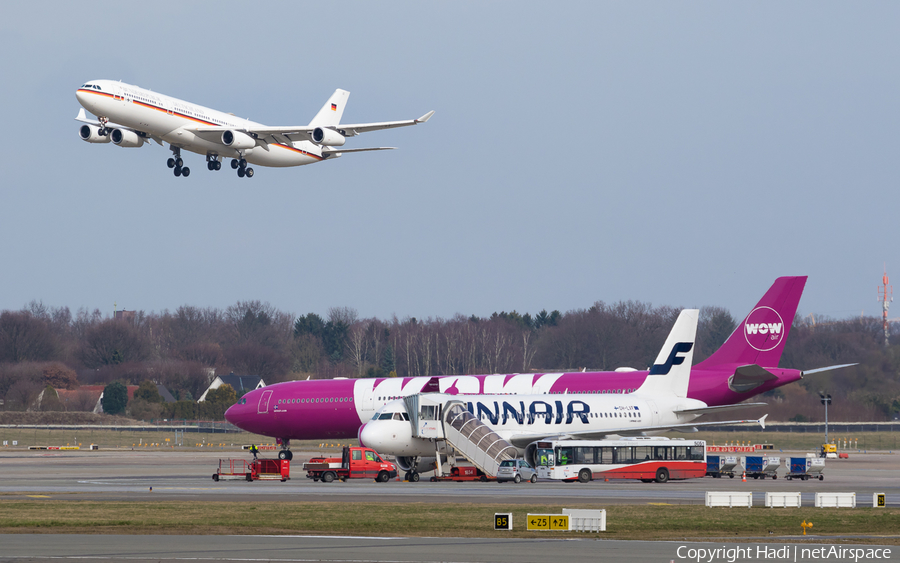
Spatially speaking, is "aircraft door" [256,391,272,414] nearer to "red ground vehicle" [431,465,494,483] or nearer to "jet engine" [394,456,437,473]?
"jet engine" [394,456,437,473]

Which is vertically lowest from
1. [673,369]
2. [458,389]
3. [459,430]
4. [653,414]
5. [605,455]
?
[605,455]

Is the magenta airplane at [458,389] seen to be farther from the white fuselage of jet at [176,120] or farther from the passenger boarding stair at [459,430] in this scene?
the white fuselage of jet at [176,120]

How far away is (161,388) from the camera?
135m

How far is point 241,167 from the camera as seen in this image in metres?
56.5

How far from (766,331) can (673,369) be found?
386 inches

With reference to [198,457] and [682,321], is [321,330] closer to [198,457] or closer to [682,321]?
[198,457]

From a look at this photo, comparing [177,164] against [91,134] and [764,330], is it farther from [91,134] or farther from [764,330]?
[764,330]

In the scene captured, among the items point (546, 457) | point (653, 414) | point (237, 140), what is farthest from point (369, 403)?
point (546, 457)

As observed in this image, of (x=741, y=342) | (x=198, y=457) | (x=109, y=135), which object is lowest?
(x=198, y=457)

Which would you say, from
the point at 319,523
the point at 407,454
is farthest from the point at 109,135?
the point at 319,523

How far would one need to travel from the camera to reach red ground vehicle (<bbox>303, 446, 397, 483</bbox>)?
149 ft

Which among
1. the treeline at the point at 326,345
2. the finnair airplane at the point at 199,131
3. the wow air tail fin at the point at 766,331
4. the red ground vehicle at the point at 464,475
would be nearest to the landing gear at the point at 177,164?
the finnair airplane at the point at 199,131

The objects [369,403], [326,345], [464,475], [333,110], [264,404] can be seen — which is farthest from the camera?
[326,345]

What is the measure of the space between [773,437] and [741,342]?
28.1m
